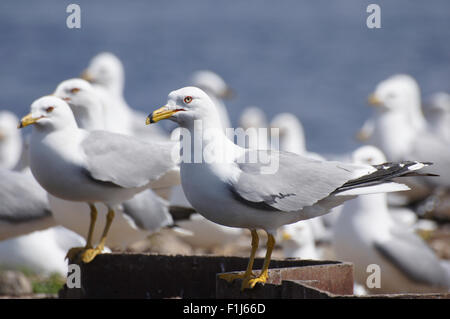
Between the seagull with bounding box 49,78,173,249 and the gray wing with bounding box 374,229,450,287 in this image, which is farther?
the gray wing with bounding box 374,229,450,287

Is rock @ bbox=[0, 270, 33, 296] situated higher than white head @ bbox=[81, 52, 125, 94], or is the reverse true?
white head @ bbox=[81, 52, 125, 94]

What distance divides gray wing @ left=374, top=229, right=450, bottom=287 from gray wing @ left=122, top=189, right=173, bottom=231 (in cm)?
151

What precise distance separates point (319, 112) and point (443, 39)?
415 inches

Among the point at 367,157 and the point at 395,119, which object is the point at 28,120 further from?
the point at 395,119

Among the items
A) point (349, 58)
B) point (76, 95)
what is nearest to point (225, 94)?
point (76, 95)

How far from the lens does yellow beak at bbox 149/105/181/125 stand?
3.87m

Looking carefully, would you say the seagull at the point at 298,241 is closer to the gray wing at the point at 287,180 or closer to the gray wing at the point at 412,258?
the gray wing at the point at 412,258

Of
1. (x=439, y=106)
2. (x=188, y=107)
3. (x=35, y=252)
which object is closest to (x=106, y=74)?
(x=35, y=252)

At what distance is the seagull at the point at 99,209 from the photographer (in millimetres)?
5637

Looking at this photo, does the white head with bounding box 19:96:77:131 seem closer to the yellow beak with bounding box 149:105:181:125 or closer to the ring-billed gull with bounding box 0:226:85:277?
the yellow beak with bounding box 149:105:181:125

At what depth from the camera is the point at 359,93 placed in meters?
25.6

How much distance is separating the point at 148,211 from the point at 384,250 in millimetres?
1664

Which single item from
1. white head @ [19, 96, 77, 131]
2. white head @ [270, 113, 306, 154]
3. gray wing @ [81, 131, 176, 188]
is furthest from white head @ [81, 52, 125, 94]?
white head @ [19, 96, 77, 131]

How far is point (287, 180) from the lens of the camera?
4000 millimetres
